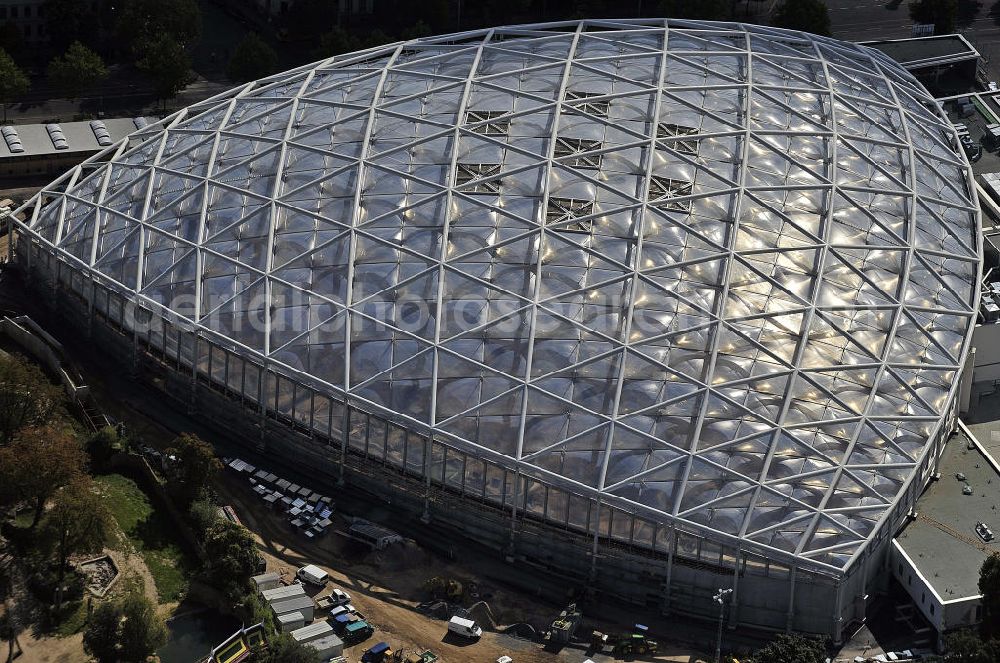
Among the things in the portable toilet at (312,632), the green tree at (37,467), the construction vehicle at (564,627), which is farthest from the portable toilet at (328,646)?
the green tree at (37,467)

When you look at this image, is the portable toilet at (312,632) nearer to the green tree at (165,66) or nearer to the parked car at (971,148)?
the parked car at (971,148)

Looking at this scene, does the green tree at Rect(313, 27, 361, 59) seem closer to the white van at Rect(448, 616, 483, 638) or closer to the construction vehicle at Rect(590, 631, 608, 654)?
the white van at Rect(448, 616, 483, 638)

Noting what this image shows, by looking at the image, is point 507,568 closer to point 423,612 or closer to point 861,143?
point 423,612

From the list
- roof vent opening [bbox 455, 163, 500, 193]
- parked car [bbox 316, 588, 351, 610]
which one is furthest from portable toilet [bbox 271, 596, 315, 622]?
roof vent opening [bbox 455, 163, 500, 193]

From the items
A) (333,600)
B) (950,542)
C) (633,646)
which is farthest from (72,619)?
(950,542)

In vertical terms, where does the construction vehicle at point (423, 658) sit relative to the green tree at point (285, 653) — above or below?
below

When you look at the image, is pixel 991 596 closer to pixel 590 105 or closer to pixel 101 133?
pixel 590 105

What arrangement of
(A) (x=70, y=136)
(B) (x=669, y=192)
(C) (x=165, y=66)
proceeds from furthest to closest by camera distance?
(C) (x=165, y=66), (A) (x=70, y=136), (B) (x=669, y=192)
